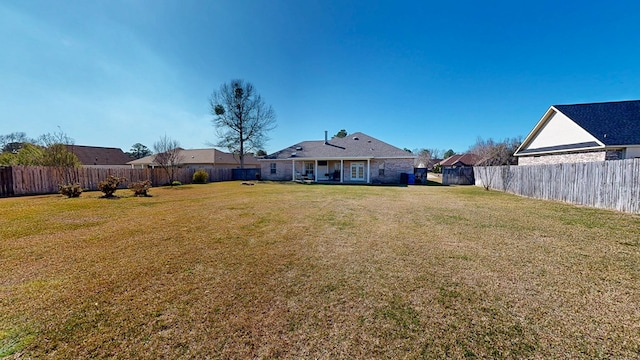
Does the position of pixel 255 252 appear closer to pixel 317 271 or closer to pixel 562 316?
pixel 317 271

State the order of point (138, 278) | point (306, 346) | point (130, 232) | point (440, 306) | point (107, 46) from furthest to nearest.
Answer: point (107, 46), point (130, 232), point (138, 278), point (440, 306), point (306, 346)

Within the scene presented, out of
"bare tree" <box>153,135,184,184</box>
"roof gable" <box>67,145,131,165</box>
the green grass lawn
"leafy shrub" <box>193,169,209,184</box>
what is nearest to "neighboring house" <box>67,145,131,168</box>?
"roof gable" <box>67,145,131,165</box>

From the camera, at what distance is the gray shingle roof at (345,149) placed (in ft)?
72.1

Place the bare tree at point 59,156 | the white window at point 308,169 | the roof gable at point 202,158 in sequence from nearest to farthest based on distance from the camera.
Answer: the bare tree at point 59,156 < the white window at point 308,169 < the roof gable at point 202,158

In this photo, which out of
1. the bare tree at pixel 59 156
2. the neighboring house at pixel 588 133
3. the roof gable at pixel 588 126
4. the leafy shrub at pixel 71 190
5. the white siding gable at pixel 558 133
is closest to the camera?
the leafy shrub at pixel 71 190

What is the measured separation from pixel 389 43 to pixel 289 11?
6.14 m

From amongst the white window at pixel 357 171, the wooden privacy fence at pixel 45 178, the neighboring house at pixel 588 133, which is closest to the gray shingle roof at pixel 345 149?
the white window at pixel 357 171

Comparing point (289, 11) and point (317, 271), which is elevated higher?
point (289, 11)

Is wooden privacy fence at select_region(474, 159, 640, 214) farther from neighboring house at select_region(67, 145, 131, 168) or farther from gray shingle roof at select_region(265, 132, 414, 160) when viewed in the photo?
neighboring house at select_region(67, 145, 131, 168)

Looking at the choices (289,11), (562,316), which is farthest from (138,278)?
(289,11)

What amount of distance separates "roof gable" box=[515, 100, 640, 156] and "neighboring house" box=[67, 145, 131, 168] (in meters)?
49.7

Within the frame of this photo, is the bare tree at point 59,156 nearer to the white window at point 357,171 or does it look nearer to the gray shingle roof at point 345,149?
the gray shingle roof at point 345,149

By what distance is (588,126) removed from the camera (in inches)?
562

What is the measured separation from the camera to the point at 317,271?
3.58 metres
